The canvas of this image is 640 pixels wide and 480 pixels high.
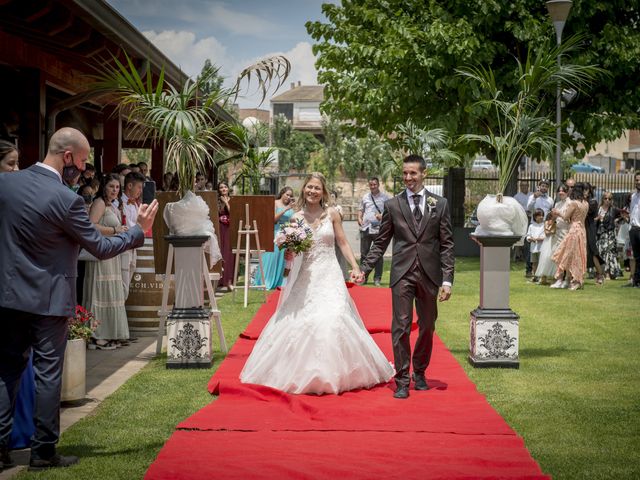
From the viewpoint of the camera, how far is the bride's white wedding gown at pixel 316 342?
801 centimetres

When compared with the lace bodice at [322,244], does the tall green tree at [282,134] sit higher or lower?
higher

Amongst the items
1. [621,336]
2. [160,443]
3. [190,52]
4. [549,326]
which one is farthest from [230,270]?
[190,52]

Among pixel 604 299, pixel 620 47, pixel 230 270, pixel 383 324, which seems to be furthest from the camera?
pixel 620 47

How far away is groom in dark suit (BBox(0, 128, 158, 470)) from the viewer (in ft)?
17.9

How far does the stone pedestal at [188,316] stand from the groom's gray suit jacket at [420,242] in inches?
86.6

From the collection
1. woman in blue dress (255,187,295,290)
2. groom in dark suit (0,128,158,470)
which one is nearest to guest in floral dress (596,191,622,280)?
woman in blue dress (255,187,295,290)

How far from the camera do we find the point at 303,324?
826cm

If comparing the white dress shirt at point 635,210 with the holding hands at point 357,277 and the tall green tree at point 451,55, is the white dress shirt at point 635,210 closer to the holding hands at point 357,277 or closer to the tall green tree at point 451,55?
the tall green tree at point 451,55

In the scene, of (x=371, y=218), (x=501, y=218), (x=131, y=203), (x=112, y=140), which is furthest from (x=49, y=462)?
(x=112, y=140)

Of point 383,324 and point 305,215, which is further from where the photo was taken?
point 383,324

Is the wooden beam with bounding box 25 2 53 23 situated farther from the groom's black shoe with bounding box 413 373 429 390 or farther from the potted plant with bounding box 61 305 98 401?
the groom's black shoe with bounding box 413 373 429 390

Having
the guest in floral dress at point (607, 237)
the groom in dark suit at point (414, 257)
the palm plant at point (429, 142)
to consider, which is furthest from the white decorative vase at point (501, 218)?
the palm plant at point (429, 142)

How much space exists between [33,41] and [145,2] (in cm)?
775

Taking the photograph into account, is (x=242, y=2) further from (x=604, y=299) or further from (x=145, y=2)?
(x=604, y=299)
